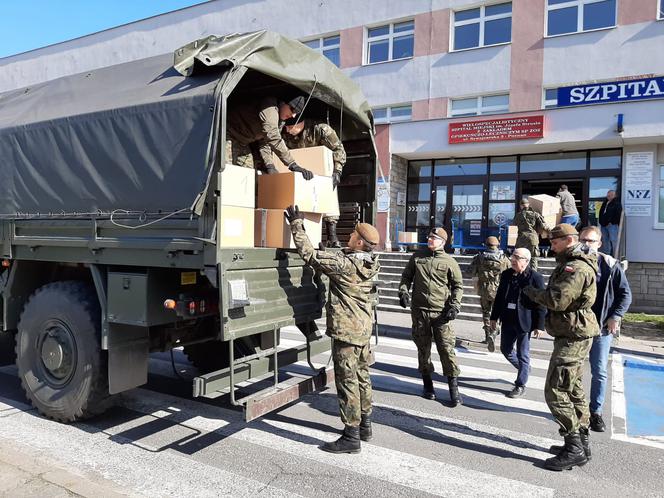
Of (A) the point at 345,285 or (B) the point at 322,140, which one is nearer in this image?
(A) the point at 345,285

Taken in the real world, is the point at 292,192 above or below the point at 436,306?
above

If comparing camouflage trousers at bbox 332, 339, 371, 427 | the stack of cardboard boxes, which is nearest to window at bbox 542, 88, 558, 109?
the stack of cardboard boxes

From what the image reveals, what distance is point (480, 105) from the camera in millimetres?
17031

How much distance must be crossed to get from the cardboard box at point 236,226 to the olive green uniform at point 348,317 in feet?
1.31

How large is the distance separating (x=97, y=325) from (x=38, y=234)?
119 centimetres

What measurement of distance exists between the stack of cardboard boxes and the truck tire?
147 centimetres

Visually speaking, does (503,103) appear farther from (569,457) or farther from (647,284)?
(569,457)

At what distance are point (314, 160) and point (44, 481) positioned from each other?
3522 millimetres

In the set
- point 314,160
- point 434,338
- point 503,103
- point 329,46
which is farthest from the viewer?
point 329,46

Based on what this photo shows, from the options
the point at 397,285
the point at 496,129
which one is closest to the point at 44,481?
the point at 397,285

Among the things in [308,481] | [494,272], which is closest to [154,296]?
[308,481]

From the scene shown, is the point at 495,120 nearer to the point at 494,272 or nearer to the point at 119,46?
the point at 494,272

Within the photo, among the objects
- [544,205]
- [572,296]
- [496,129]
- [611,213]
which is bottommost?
[572,296]

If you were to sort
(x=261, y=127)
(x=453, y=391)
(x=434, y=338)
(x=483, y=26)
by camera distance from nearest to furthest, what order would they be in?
(x=261, y=127)
(x=453, y=391)
(x=434, y=338)
(x=483, y=26)
